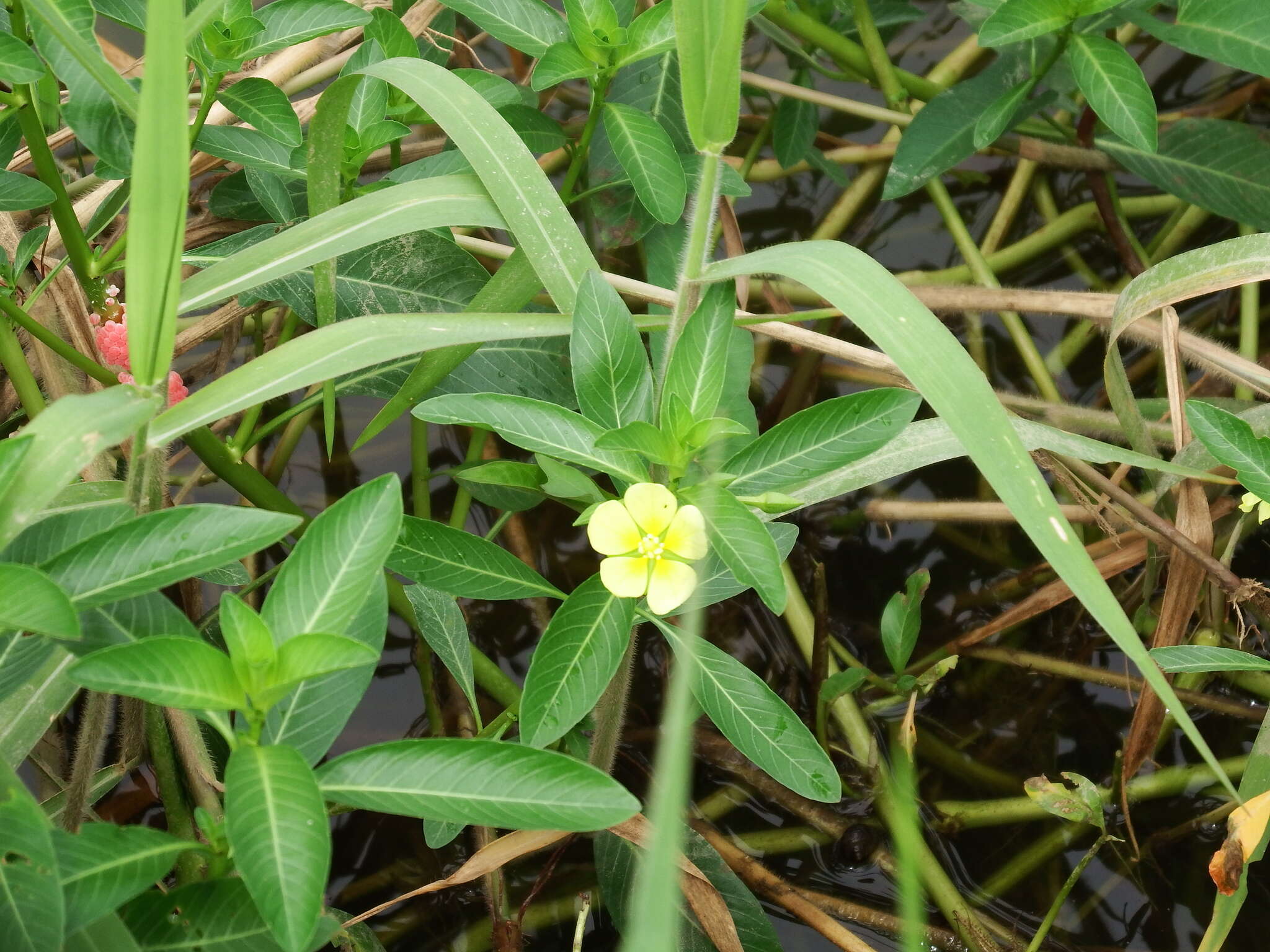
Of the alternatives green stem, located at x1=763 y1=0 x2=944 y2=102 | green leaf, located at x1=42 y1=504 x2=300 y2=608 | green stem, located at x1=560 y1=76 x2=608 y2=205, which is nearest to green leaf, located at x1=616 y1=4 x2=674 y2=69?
green stem, located at x1=560 y1=76 x2=608 y2=205

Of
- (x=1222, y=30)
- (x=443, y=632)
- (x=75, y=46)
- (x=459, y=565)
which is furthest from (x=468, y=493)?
(x=1222, y=30)

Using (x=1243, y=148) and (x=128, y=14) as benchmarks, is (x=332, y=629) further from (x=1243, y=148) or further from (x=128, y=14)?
(x=1243, y=148)

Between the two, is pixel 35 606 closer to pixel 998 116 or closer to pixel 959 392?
pixel 959 392

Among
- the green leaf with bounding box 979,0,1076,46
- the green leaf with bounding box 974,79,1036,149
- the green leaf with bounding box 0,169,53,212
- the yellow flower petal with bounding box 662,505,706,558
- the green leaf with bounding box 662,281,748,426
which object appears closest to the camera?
the yellow flower petal with bounding box 662,505,706,558

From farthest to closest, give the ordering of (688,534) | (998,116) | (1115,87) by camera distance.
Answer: (998,116), (1115,87), (688,534)

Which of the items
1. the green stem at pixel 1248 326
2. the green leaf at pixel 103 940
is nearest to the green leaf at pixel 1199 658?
the green stem at pixel 1248 326

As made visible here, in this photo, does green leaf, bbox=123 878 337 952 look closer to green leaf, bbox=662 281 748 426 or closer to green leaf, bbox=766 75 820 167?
green leaf, bbox=662 281 748 426

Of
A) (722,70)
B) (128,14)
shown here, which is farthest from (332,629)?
(128,14)
